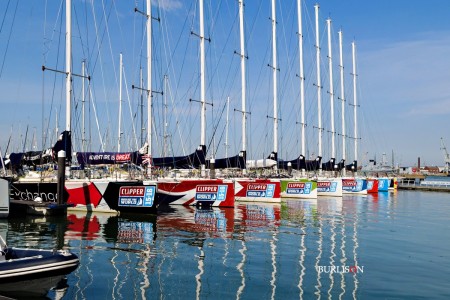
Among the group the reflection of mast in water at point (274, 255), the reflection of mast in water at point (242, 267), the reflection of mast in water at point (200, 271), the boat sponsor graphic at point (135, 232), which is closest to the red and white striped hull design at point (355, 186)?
the reflection of mast in water at point (274, 255)

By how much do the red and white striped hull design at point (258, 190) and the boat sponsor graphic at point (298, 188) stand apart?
508cm

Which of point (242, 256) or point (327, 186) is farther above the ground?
point (327, 186)

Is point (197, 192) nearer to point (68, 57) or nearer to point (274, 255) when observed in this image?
point (68, 57)

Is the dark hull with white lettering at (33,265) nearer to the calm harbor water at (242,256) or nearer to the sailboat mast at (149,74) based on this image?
the calm harbor water at (242,256)

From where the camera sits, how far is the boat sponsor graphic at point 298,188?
38.6m

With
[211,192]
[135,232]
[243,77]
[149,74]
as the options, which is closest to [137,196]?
[135,232]

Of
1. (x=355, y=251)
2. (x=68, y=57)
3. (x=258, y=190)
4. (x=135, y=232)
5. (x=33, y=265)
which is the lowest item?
(x=355, y=251)

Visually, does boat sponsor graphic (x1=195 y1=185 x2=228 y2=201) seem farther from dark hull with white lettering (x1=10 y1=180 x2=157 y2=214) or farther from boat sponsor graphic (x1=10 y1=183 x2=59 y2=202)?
boat sponsor graphic (x1=10 y1=183 x2=59 y2=202)

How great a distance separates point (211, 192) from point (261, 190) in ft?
21.9

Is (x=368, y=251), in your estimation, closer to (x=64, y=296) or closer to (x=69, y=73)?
(x=64, y=296)

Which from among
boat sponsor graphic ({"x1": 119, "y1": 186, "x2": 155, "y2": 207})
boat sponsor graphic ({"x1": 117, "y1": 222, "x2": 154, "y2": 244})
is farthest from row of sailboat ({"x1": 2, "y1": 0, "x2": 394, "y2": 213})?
boat sponsor graphic ({"x1": 117, "y1": 222, "x2": 154, "y2": 244})

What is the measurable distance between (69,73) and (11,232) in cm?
940

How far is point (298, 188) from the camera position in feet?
128

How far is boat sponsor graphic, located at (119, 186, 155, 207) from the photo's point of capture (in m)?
22.8
